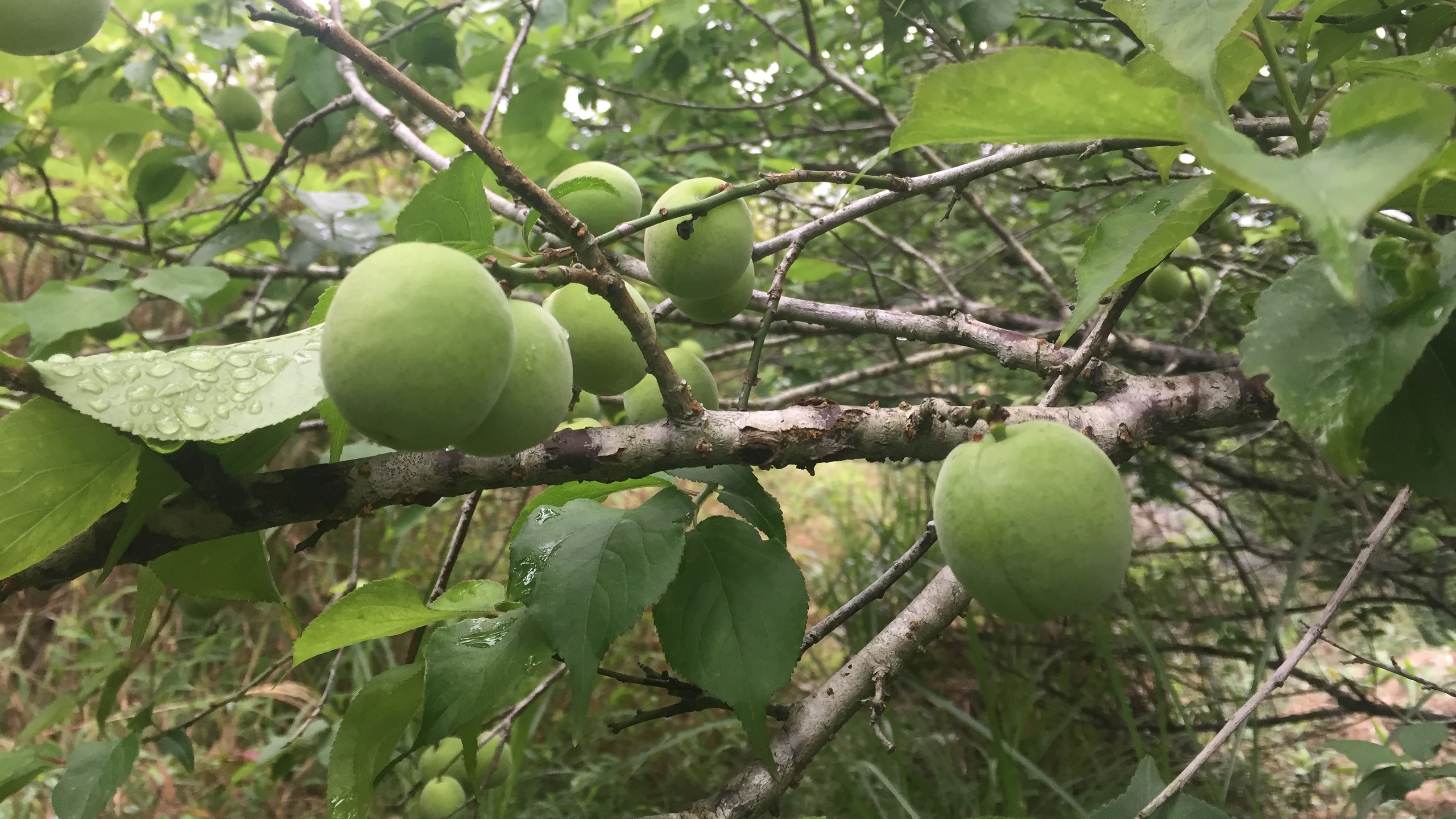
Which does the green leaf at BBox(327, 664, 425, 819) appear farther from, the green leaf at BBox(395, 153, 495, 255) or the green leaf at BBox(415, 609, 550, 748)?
the green leaf at BBox(395, 153, 495, 255)

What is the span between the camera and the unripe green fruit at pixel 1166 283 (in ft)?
6.95

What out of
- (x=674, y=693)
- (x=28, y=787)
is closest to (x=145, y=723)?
(x=674, y=693)

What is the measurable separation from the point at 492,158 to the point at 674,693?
0.71 m

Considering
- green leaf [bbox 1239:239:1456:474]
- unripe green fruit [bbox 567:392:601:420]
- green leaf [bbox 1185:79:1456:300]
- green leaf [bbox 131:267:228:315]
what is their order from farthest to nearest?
green leaf [bbox 131:267:228:315], unripe green fruit [bbox 567:392:601:420], green leaf [bbox 1239:239:1456:474], green leaf [bbox 1185:79:1456:300]

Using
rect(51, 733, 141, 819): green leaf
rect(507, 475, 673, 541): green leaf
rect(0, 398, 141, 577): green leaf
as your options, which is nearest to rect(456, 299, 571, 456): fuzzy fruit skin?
rect(507, 475, 673, 541): green leaf

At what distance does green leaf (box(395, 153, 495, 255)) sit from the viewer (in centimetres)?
83

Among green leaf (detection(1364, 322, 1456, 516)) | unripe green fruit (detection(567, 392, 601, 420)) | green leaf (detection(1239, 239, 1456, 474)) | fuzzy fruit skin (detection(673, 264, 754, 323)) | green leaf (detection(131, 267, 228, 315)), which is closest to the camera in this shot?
green leaf (detection(1239, 239, 1456, 474))

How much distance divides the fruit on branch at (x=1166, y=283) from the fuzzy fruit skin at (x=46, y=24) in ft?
7.53

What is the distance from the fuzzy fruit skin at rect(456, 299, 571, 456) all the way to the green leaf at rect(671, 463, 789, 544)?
30 cm

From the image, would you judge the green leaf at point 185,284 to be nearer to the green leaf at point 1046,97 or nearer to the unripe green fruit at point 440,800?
the unripe green fruit at point 440,800

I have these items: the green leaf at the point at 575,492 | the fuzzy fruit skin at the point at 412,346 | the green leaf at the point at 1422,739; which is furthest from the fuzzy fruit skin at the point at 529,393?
the green leaf at the point at 1422,739

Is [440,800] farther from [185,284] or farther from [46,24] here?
[46,24]

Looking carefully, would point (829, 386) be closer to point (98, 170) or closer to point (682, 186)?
point (682, 186)

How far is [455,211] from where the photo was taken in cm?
84
